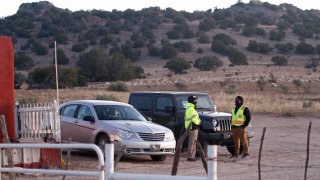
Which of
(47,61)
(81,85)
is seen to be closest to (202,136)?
(81,85)

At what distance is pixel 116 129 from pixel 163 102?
11.7 ft

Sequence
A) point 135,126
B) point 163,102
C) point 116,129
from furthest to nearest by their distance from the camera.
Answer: point 163,102 → point 135,126 → point 116,129

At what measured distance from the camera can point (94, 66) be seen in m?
72.2

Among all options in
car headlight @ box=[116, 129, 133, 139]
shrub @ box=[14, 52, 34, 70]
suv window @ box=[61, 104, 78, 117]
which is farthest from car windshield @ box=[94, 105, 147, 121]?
shrub @ box=[14, 52, 34, 70]

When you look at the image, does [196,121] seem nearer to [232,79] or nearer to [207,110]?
[207,110]

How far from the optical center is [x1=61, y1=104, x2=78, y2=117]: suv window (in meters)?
21.1

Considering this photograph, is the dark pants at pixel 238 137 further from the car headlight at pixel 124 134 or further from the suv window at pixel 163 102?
the car headlight at pixel 124 134

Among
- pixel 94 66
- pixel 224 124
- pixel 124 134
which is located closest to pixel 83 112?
pixel 124 134

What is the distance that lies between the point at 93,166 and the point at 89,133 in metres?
1.90

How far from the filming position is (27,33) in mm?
106500

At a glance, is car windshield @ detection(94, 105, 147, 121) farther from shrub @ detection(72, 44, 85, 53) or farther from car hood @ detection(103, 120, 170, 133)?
shrub @ detection(72, 44, 85, 53)

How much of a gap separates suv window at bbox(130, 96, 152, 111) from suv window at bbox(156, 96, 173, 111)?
0.35 m

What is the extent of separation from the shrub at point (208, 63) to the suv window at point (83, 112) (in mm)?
68702

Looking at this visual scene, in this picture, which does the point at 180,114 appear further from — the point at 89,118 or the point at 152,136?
the point at 89,118
